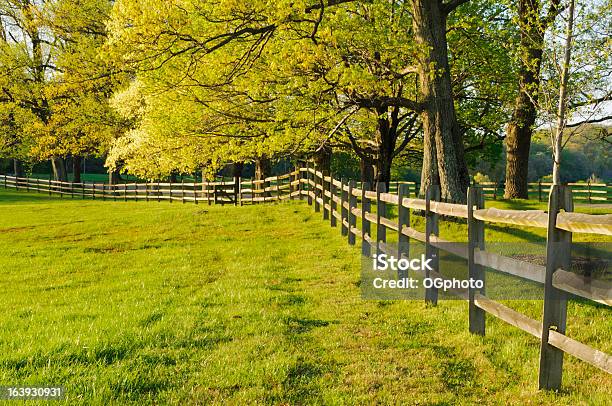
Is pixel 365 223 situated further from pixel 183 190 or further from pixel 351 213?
pixel 183 190

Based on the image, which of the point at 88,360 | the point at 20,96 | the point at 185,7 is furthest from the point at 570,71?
the point at 20,96

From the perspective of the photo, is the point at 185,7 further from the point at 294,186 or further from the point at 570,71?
the point at 570,71

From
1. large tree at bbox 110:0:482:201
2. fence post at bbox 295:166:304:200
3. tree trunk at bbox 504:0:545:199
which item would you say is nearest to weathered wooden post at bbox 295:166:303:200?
fence post at bbox 295:166:304:200

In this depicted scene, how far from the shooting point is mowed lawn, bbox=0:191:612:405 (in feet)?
15.6

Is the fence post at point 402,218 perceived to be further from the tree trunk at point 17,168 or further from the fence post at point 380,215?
the tree trunk at point 17,168

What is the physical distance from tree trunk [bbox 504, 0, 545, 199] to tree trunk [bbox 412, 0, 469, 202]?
673 cm

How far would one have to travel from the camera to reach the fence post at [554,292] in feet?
15.3

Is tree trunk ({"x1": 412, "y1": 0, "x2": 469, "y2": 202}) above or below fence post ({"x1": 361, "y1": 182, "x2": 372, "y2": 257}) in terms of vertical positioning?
above

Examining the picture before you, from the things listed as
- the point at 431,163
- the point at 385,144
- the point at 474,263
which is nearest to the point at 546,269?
the point at 474,263

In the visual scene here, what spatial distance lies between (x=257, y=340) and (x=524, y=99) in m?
18.8

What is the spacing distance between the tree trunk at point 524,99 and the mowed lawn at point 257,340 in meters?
12.6

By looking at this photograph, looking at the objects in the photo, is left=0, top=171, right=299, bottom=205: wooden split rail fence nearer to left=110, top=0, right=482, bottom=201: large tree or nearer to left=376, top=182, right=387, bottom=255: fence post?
left=110, top=0, right=482, bottom=201: large tree

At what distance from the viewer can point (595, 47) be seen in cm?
2120

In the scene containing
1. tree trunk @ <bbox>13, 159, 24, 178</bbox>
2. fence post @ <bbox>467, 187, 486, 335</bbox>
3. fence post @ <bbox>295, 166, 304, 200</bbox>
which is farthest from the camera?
tree trunk @ <bbox>13, 159, 24, 178</bbox>
